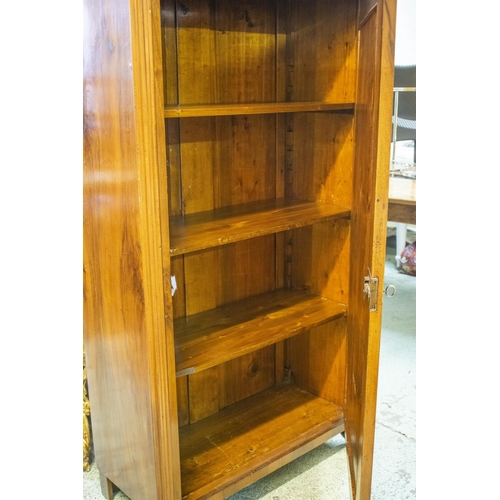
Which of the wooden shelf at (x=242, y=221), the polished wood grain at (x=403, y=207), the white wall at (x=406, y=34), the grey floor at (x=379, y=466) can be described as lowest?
the grey floor at (x=379, y=466)

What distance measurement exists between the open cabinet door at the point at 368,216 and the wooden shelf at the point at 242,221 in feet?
0.57

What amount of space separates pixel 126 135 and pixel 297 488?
1.44 m

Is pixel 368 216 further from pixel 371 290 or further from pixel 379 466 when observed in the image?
pixel 379 466

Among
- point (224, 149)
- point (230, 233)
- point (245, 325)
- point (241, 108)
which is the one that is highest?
point (241, 108)

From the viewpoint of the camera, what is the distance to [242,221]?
207cm

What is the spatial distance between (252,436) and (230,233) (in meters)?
0.83

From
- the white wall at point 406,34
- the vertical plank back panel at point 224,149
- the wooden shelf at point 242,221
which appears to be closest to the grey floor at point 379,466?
the vertical plank back panel at point 224,149

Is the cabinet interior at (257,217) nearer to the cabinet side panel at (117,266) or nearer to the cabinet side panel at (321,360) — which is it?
the cabinet side panel at (321,360)

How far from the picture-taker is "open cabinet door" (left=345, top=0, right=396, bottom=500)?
1.70 meters

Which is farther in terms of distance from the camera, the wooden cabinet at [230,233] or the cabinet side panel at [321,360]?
the cabinet side panel at [321,360]

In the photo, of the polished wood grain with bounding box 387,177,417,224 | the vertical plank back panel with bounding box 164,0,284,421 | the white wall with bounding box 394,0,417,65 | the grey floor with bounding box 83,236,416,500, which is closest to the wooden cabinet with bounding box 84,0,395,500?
the vertical plank back panel with bounding box 164,0,284,421

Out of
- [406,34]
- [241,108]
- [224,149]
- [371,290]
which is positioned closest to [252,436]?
[371,290]

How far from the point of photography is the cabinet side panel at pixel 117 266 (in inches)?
64.3

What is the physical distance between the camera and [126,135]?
1.64 m
